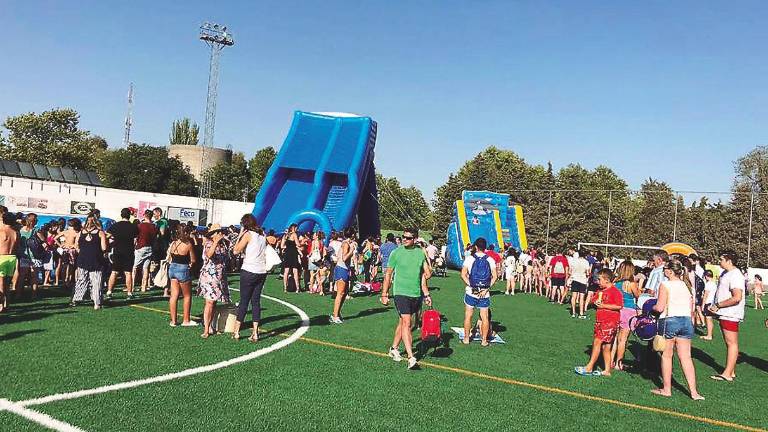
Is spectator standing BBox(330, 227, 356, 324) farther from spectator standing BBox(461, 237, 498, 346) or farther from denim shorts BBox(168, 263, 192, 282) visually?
denim shorts BBox(168, 263, 192, 282)

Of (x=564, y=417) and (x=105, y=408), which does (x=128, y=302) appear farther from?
(x=564, y=417)

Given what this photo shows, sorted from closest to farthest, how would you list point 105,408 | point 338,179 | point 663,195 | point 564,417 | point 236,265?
point 105,408, point 564,417, point 236,265, point 338,179, point 663,195

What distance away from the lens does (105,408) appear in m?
5.25

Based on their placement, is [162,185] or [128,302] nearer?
[128,302]

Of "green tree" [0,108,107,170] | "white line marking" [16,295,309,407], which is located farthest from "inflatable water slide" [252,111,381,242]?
"green tree" [0,108,107,170]

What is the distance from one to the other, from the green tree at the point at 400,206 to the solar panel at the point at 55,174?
37.4 metres

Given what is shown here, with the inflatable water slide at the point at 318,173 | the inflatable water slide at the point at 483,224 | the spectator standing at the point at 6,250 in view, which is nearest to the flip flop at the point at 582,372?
the spectator standing at the point at 6,250

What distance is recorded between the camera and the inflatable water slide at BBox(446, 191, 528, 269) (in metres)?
32.8

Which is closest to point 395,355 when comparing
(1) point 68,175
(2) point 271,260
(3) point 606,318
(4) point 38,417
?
(2) point 271,260

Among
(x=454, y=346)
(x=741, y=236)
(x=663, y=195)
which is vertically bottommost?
(x=454, y=346)

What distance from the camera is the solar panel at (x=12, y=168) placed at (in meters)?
47.2

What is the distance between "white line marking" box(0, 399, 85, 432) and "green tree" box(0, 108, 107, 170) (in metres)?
58.7

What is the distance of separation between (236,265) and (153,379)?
1454 cm

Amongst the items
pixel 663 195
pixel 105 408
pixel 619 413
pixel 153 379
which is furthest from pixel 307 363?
pixel 663 195
